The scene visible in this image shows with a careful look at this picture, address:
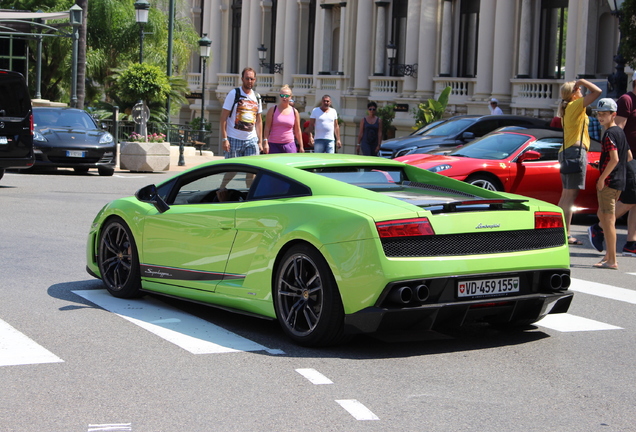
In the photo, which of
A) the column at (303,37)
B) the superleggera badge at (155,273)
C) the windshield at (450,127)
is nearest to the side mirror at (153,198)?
the superleggera badge at (155,273)

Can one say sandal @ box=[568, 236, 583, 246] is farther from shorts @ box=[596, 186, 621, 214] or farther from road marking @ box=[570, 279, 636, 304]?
road marking @ box=[570, 279, 636, 304]

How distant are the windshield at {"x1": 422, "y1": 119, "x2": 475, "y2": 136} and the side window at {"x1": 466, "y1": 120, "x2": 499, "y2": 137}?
0.54 feet

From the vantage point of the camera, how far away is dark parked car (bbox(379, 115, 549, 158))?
21.8m

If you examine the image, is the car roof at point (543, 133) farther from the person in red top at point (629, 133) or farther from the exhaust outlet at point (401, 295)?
the exhaust outlet at point (401, 295)

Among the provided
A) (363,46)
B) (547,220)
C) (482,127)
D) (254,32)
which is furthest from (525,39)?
(547,220)

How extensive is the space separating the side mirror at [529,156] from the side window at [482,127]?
6.62m

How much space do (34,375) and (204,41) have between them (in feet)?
111

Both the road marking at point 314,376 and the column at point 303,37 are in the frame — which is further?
the column at point 303,37

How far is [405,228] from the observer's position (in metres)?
6.68

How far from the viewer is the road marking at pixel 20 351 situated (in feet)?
21.7

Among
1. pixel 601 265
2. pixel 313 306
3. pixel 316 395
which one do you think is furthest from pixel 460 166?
pixel 316 395

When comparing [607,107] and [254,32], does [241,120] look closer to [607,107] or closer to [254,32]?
[607,107]

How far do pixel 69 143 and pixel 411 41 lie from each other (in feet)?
67.3

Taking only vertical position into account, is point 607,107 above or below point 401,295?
above
